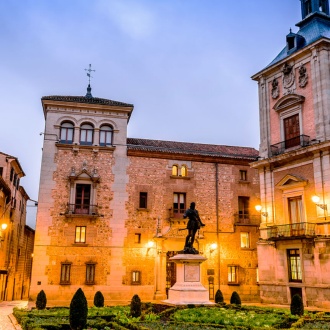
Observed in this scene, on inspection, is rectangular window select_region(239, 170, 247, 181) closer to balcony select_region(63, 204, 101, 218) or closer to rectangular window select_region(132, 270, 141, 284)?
rectangular window select_region(132, 270, 141, 284)

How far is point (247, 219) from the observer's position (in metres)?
31.2

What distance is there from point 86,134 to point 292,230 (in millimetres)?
15656

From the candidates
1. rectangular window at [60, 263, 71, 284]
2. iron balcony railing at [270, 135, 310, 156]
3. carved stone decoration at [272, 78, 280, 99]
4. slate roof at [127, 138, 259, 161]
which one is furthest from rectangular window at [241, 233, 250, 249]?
rectangular window at [60, 263, 71, 284]

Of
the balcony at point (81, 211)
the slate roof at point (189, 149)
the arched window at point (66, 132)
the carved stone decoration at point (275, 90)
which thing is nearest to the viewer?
the carved stone decoration at point (275, 90)

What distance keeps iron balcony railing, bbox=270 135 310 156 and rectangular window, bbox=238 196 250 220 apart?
640 cm

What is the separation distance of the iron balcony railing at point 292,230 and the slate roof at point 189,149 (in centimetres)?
841

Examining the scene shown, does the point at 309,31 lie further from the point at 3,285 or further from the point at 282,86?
the point at 3,285

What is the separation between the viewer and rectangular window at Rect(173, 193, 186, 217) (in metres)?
30.3

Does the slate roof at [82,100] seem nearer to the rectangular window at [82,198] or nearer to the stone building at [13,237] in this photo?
the rectangular window at [82,198]

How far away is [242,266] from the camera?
30156mm

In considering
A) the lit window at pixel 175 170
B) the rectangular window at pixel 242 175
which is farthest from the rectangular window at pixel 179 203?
the rectangular window at pixel 242 175

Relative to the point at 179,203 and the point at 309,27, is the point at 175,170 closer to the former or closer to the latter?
the point at 179,203

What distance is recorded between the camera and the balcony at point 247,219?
3081cm

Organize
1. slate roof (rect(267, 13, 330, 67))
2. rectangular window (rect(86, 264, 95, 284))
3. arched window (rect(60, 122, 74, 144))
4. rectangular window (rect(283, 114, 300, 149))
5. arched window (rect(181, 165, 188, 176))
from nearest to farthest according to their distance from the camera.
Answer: rectangular window (rect(283, 114, 300, 149)) < slate roof (rect(267, 13, 330, 67)) < rectangular window (rect(86, 264, 95, 284)) < arched window (rect(60, 122, 74, 144)) < arched window (rect(181, 165, 188, 176))
